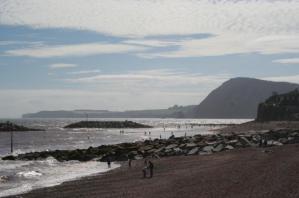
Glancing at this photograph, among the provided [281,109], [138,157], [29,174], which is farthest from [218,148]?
[281,109]

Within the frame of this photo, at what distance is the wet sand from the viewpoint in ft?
71.3

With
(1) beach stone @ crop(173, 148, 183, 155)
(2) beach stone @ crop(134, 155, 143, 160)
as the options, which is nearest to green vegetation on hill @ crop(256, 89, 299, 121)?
(1) beach stone @ crop(173, 148, 183, 155)

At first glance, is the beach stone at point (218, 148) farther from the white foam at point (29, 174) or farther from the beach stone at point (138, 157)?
the white foam at point (29, 174)

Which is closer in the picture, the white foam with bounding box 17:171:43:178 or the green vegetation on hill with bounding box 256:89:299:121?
the white foam with bounding box 17:171:43:178

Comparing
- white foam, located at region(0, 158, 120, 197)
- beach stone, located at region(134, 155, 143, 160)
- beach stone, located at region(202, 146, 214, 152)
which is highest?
beach stone, located at region(202, 146, 214, 152)

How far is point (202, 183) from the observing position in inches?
998

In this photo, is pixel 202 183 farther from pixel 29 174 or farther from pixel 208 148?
pixel 208 148

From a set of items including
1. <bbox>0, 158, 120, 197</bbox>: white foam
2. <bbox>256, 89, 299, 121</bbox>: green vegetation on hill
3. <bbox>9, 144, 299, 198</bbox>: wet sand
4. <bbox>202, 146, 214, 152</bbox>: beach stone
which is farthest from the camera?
<bbox>256, 89, 299, 121</bbox>: green vegetation on hill

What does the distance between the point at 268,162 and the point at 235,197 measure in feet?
36.5

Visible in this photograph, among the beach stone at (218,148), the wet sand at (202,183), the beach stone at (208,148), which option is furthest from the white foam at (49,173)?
the beach stone at (218,148)

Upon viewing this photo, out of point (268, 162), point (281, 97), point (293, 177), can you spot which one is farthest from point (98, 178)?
point (281, 97)

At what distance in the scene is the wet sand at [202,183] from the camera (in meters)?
21.7

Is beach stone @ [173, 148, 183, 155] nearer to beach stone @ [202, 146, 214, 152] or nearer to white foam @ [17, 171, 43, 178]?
beach stone @ [202, 146, 214, 152]

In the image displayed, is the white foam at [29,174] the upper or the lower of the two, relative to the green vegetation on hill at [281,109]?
lower
